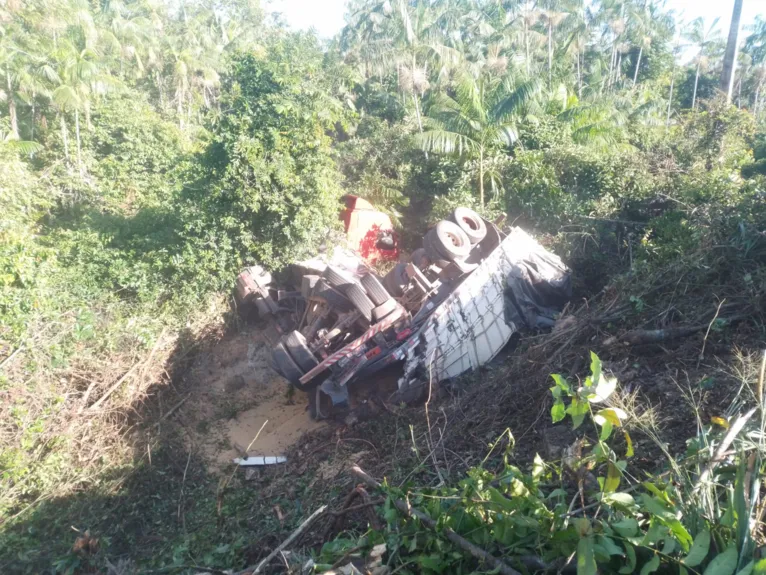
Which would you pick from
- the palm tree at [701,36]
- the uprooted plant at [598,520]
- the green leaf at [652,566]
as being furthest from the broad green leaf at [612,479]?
the palm tree at [701,36]

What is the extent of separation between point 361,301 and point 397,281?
1099mm

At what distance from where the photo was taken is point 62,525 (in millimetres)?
5934

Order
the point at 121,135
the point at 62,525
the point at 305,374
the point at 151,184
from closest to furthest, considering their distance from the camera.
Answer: the point at 62,525 → the point at 305,374 → the point at 151,184 → the point at 121,135

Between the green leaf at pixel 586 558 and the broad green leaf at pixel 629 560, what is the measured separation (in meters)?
0.15

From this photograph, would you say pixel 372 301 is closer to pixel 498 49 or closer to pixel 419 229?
pixel 419 229

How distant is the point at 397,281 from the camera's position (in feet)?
27.3

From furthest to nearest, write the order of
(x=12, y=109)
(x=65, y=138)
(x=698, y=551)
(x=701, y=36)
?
(x=701, y=36) → (x=12, y=109) → (x=65, y=138) → (x=698, y=551)

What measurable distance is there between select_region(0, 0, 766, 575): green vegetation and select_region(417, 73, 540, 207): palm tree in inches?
2.2

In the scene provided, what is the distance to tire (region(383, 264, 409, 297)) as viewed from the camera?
825 centimetres

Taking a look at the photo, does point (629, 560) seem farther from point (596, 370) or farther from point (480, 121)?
point (480, 121)

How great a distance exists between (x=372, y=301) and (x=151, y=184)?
1132cm

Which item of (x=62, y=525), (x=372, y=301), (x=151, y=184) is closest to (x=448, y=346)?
(x=372, y=301)

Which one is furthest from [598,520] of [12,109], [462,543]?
[12,109]

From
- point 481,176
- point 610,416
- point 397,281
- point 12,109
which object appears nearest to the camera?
point 610,416
